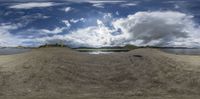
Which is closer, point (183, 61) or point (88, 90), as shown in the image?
point (88, 90)

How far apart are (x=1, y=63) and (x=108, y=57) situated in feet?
29.6

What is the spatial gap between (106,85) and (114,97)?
260 centimetres

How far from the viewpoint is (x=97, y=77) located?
31688mm

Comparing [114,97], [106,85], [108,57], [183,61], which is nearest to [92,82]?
[106,85]

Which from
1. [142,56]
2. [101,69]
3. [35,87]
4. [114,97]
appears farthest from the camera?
[142,56]

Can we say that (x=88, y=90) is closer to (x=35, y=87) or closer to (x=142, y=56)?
(x=35, y=87)

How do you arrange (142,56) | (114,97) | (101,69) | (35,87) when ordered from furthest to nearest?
(142,56) → (101,69) → (35,87) → (114,97)

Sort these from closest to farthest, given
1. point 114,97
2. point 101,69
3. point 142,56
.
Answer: point 114,97 < point 101,69 < point 142,56

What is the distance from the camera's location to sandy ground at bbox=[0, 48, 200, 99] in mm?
29719

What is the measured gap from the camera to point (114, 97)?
28453 mm

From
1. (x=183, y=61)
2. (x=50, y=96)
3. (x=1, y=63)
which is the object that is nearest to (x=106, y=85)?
(x=50, y=96)

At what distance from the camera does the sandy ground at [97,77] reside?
29.7 m

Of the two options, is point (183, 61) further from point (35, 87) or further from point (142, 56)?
point (35, 87)

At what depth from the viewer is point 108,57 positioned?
36375mm
